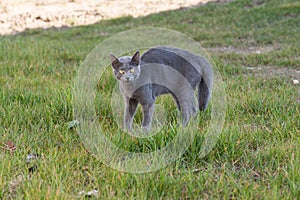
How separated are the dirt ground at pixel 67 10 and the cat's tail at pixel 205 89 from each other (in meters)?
7.11

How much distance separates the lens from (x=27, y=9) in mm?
10672

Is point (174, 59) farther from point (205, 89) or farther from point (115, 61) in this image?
point (115, 61)

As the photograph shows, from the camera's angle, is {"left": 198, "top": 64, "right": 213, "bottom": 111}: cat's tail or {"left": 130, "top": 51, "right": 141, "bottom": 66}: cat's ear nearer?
{"left": 130, "top": 51, "right": 141, "bottom": 66}: cat's ear

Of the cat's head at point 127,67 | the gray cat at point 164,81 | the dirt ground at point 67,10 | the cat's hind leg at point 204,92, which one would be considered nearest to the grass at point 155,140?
the cat's hind leg at point 204,92

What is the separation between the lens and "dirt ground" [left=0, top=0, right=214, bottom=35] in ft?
33.2

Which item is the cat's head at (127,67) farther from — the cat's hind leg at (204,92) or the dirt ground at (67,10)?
the dirt ground at (67,10)

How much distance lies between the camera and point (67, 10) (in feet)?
35.8

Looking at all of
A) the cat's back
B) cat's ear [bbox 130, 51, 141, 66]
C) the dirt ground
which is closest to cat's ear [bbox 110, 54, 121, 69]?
cat's ear [bbox 130, 51, 141, 66]

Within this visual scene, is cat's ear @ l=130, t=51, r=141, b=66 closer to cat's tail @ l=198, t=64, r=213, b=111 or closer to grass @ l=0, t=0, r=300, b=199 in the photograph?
grass @ l=0, t=0, r=300, b=199

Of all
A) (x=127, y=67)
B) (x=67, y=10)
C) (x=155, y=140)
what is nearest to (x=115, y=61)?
(x=127, y=67)

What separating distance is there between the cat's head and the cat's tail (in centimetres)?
67

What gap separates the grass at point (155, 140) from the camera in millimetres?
2291

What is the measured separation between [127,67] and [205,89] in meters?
0.82

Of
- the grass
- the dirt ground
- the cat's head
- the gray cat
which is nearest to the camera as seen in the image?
the grass
